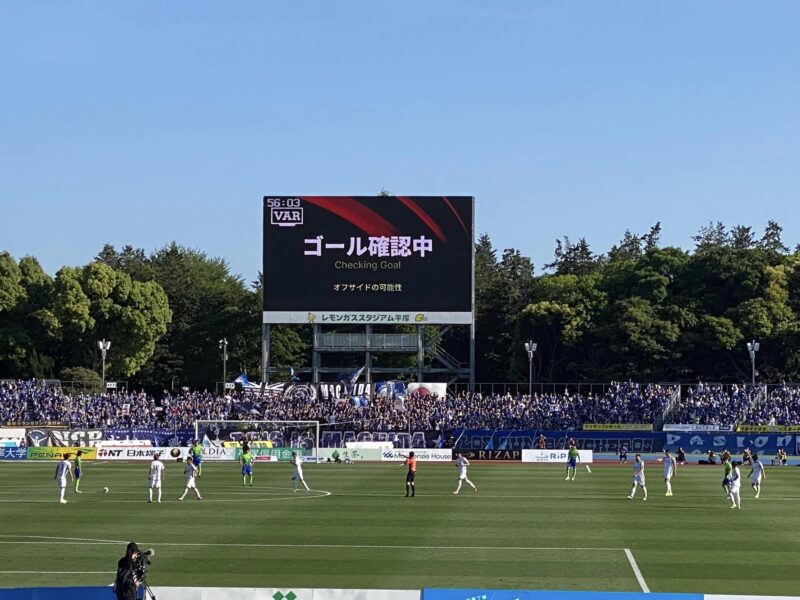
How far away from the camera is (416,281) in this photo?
290 ft

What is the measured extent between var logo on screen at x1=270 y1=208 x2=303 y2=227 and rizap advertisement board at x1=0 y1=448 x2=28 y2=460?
992 inches

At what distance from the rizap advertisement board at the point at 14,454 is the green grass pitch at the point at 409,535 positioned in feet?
58.4

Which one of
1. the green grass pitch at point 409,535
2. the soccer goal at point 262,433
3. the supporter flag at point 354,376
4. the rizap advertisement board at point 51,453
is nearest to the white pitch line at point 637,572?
the green grass pitch at point 409,535

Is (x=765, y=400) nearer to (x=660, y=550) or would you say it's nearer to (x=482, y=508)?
(x=482, y=508)

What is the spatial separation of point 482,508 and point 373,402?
45223 millimetres

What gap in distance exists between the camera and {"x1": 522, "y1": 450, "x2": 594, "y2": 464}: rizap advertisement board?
73438mm

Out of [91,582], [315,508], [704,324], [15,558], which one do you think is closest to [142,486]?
[315,508]

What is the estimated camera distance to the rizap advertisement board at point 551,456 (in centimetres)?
7344

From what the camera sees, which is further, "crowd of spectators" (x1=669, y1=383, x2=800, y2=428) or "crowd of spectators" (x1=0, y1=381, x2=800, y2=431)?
"crowd of spectators" (x1=0, y1=381, x2=800, y2=431)

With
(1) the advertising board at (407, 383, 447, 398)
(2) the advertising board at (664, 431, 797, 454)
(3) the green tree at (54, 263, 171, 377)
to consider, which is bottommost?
(2) the advertising board at (664, 431, 797, 454)

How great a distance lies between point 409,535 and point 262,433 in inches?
1716

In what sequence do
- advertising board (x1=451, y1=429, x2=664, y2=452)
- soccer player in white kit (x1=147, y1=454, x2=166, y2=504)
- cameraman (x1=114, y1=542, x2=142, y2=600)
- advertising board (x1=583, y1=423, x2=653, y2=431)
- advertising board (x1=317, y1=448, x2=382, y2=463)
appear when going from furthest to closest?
advertising board (x1=583, y1=423, x2=653, y2=431) → advertising board (x1=451, y1=429, x2=664, y2=452) → advertising board (x1=317, y1=448, x2=382, y2=463) → soccer player in white kit (x1=147, y1=454, x2=166, y2=504) → cameraman (x1=114, y1=542, x2=142, y2=600)

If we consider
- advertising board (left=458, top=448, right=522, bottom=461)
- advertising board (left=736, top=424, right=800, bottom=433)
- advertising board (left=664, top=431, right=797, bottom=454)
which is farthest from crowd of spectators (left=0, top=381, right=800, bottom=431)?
advertising board (left=458, top=448, right=522, bottom=461)

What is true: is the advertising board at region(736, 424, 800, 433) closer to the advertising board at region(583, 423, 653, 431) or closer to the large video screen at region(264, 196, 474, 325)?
the advertising board at region(583, 423, 653, 431)
